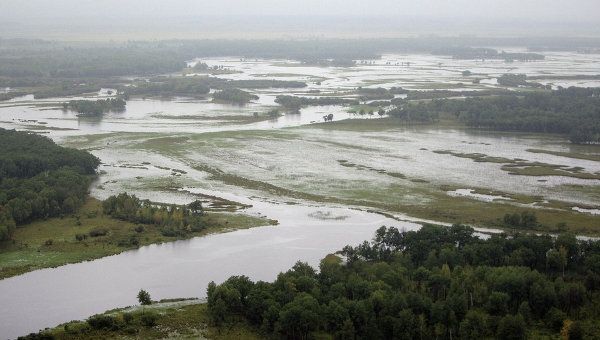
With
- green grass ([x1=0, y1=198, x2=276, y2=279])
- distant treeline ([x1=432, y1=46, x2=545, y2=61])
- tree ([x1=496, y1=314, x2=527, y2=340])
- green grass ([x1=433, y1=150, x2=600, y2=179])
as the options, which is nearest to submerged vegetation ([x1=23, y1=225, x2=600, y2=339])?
tree ([x1=496, y1=314, x2=527, y2=340])

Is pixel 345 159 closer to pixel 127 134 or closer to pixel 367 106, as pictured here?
pixel 127 134

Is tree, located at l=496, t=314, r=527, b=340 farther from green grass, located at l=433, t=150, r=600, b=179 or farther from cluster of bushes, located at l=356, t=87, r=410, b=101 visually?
cluster of bushes, located at l=356, t=87, r=410, b=101

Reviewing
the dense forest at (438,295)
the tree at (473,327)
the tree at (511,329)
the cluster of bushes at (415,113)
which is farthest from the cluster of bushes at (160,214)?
the cluster of bushes at (415,113)

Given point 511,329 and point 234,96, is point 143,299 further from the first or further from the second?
point 234,96

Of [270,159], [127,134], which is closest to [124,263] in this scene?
[270,159]

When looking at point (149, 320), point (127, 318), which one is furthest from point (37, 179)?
point (149, 320)
